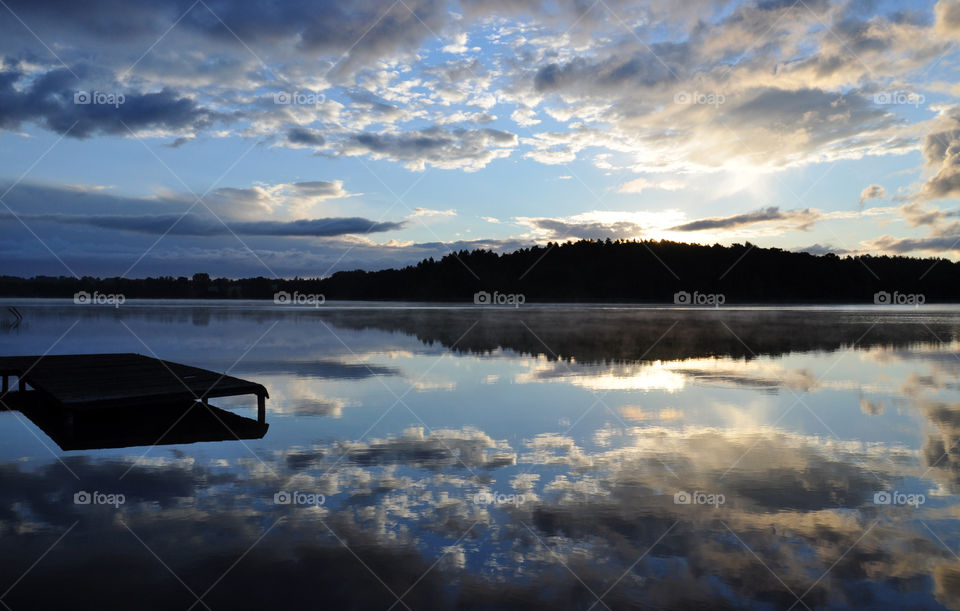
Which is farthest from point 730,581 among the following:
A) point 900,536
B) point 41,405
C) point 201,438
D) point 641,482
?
point 41,405

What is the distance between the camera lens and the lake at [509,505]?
20.3 feet

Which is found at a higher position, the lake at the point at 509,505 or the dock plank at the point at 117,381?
the dock plank at the point at 117,381

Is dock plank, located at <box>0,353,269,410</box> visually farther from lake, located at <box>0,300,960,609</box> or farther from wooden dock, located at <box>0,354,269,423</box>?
lake, located at <box>0,300,960,609</box>

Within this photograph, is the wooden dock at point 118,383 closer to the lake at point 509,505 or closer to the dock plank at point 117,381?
the dock plank at point 117,381

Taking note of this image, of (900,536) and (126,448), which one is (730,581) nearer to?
(900,536)

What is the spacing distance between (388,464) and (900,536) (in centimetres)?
651

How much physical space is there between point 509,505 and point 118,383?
10989mm

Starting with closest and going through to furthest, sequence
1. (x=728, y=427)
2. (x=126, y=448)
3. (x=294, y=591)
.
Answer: (x=294, y=591)
(x=126, y=448)
(x=728, y=427)

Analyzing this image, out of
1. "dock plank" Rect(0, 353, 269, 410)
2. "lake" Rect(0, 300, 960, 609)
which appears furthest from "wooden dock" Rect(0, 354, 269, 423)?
"lake" Rect(0, 300, 960, 609)

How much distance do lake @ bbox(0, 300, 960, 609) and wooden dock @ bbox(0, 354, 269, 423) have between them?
849 mm

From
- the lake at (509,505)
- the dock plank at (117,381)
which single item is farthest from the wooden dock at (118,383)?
the lake at (509,505)

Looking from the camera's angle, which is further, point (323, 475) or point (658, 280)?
point (658, 280)

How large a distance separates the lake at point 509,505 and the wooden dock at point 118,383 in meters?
0.85

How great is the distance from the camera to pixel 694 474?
9.87 m
